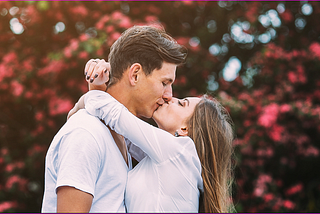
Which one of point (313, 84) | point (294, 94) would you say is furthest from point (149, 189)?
point (313, 84)

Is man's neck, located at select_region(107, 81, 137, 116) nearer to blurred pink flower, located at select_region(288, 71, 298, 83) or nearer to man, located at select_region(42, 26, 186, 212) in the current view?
man, located at select_region(42, 26, 186, 212)

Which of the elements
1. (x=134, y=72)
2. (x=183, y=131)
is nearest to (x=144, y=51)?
(x=134, y=72)

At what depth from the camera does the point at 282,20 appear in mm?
5270

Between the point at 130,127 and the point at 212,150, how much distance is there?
0.83 metres

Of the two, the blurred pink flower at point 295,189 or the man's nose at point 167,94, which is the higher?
the man's nose at point 167,94

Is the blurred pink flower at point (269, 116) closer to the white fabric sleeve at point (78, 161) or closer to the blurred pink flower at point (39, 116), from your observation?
the white fabric sleeve at point (78, 161)

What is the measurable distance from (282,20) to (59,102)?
405 cm

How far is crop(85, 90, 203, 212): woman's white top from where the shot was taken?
1825 millimetres

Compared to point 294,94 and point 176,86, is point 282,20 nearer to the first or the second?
point 294,94

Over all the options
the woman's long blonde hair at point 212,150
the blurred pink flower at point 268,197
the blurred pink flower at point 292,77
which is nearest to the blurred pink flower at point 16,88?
the woman's long blonde hair at point 212,150

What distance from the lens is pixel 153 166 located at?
196cm

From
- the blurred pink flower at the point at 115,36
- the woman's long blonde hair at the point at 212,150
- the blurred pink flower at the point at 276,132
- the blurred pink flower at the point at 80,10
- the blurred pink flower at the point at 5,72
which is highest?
the blurred pink flower at the point at 80,10

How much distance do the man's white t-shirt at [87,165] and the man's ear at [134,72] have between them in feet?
1.44

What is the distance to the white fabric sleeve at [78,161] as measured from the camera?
152cm
